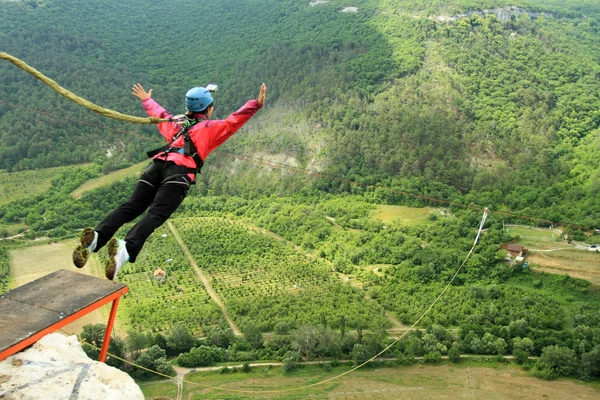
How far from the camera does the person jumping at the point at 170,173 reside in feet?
19.2

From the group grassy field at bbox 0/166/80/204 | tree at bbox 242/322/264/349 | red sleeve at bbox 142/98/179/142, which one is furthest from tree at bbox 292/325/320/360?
grassy field at bbox 0/166/80/204

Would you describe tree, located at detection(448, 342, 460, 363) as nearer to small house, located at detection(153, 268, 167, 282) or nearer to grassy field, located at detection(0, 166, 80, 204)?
small house, located at detection(153, 268, 167, 282)

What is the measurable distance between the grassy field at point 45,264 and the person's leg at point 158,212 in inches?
1024

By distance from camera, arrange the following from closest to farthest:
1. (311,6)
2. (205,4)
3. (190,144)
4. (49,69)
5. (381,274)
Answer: (190,144)
(381,274)
(49,69)
(311,6)
(205,4)

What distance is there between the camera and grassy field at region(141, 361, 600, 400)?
24.4 meters

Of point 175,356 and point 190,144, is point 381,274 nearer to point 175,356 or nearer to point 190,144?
point 175,356

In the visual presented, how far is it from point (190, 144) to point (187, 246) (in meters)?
33.1

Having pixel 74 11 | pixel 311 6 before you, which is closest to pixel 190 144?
pixel 311 6

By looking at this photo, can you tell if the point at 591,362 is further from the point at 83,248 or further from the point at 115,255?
the point at 83,248

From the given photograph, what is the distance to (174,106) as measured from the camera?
67.6 meters

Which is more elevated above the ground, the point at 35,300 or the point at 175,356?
the point at 35,300

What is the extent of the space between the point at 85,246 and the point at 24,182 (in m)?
47.4

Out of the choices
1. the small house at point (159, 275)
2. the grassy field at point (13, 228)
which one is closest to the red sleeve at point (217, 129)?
the small house at point (159, 275)

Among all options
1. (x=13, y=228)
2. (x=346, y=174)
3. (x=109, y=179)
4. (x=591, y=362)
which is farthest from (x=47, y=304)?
(x=109, y=179)
